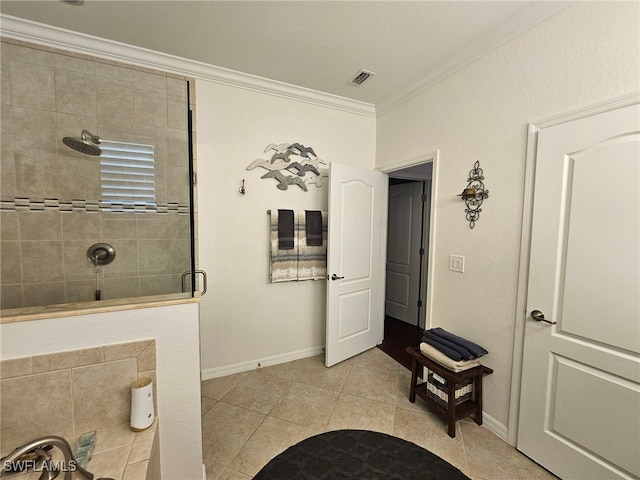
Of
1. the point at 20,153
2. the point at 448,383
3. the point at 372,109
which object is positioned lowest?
the point at 448,383

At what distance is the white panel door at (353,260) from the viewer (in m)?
2.57

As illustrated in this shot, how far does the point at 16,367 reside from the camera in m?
1.00

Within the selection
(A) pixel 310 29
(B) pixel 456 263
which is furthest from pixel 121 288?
(B) pixel 456 263

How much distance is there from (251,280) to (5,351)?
165 cm

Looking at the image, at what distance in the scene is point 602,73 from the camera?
1.30 metres

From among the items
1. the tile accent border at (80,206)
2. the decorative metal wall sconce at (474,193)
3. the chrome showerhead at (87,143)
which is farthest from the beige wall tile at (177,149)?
the decorative metal wall sconce at (474,193)

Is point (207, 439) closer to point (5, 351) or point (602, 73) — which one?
point (5, 351)

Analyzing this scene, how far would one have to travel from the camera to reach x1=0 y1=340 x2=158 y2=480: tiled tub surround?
99 cm

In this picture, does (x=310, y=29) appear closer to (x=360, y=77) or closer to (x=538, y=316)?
(x=360, y=77)

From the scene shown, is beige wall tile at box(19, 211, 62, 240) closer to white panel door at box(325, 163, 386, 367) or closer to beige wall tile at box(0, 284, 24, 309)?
beige wall tile at box(0, 284, 24, 309)

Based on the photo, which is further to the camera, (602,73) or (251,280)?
(251,280)

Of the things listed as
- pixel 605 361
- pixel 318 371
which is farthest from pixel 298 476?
pixel 605 361

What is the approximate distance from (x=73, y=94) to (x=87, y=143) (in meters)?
0.50

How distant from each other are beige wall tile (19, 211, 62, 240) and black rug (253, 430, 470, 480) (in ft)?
6.62
